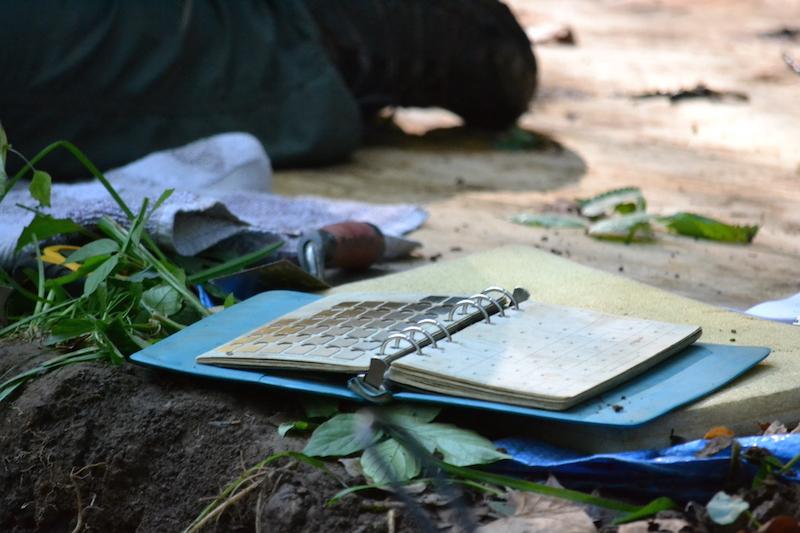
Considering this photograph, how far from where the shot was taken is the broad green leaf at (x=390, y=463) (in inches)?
53.2

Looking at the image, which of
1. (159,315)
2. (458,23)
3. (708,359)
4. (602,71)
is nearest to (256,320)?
(159,315)

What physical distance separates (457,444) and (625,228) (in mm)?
1539

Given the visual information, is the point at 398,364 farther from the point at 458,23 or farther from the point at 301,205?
the point at 458,23

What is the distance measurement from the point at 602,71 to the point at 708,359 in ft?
14.6

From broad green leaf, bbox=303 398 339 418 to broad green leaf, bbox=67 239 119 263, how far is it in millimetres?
591

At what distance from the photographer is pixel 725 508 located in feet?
4.08

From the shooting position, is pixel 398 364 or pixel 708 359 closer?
pixel 398 364

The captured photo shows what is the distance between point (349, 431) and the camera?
4.74ft

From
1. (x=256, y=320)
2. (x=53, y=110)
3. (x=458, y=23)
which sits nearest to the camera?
(x=256, y=320)

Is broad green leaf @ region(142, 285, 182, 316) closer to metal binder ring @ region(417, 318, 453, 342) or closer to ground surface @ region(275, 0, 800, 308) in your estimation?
metal binder ring @ region(417, 318, 453, 342)

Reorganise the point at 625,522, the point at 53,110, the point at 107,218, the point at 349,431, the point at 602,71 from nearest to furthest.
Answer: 1. the point at 625,522
2. the point at 349,431
3. the point at 107,218
4. the point at 53,110
5. the point at 602,71

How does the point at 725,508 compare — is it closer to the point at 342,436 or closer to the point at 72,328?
the point at 342,436

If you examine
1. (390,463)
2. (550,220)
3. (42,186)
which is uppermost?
(42,186)

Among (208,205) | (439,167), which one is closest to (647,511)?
(208,205)
